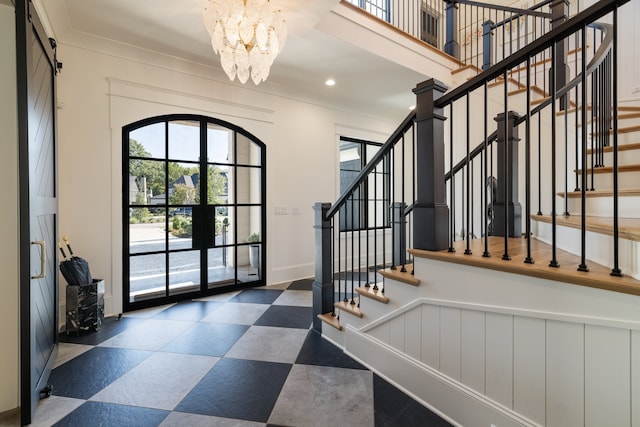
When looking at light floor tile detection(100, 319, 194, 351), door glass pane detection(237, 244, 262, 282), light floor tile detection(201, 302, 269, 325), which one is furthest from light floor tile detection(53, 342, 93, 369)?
door glass pane detection(237, 244, 262, 282)

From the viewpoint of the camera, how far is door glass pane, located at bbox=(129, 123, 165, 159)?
132 inches

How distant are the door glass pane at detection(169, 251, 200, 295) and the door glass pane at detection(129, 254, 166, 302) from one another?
98mm

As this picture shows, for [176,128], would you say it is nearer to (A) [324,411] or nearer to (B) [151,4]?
(B) [151,4]

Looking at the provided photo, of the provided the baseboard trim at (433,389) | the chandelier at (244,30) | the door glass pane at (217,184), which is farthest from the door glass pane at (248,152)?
the baseboard trim at (433,389)

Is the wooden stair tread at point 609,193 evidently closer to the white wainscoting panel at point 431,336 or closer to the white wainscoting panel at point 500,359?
the white wainscoting panel at point 500,359

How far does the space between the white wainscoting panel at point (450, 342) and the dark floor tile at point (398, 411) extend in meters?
0.27

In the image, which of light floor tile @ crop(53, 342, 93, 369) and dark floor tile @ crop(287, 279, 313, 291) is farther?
dark floor tile @ crop(287, 279, 313, 291)

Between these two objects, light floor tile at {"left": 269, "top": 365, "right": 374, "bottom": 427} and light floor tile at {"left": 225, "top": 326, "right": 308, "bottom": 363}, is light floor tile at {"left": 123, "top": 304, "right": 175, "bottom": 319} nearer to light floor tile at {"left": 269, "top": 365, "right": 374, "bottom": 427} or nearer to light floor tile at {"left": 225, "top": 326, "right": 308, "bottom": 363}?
light floor tile at {"left": 225, "top": 326, "right": 308, "bottom": 363}

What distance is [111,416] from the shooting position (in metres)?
1.70

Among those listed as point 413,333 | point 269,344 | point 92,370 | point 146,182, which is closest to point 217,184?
point 146,182

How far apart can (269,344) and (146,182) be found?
229cm

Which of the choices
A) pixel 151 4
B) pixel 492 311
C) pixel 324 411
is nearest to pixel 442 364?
pixel 492 311

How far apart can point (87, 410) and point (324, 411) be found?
54.0 inches

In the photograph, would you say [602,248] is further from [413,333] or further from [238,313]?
[238,313]
